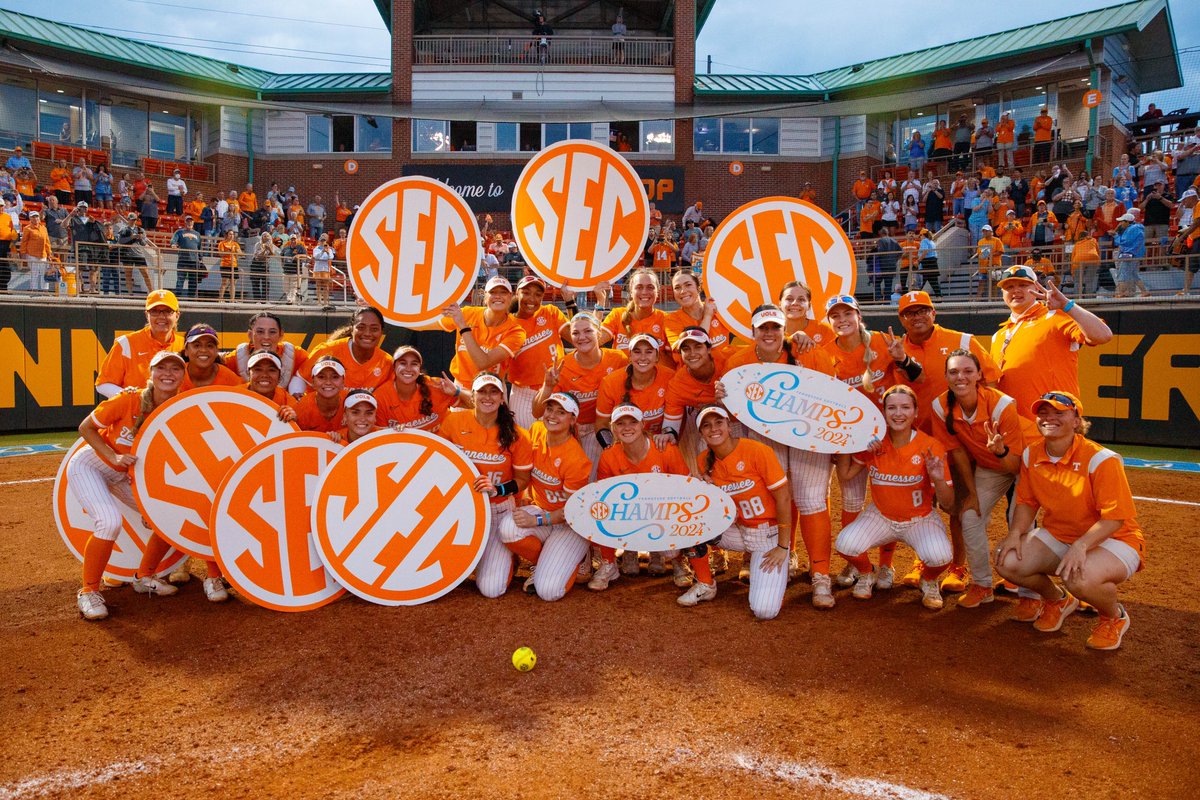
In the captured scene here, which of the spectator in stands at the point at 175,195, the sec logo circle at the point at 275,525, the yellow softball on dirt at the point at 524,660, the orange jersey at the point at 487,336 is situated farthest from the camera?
the spectator in stands at the point at 175,195

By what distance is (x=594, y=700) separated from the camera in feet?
14.9

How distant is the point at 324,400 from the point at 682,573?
120 inches

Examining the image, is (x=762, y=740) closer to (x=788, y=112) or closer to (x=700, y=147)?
(x=788, y=112)

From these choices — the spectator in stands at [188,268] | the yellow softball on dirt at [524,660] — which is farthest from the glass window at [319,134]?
the yellow softball on dirt at [524,660]

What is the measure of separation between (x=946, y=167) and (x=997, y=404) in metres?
23.6

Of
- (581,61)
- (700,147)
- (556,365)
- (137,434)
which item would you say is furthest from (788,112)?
(137,434)

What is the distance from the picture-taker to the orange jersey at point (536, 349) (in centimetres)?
721

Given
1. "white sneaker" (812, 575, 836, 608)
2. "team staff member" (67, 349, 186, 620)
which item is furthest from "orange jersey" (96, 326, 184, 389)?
"white sneaker" (812, 575, 836, 608)

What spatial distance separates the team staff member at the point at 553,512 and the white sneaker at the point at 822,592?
68.0 inches

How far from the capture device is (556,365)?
6.65 metres

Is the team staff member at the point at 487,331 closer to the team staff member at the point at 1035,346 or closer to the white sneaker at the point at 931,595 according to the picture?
the white sneaker at the point at 931,595

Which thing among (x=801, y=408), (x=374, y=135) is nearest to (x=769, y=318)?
(x=801, y=408)

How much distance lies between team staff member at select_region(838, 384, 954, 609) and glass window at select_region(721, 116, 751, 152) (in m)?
25.5

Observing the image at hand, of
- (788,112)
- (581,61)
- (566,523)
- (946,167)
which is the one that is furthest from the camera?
(581,61)
